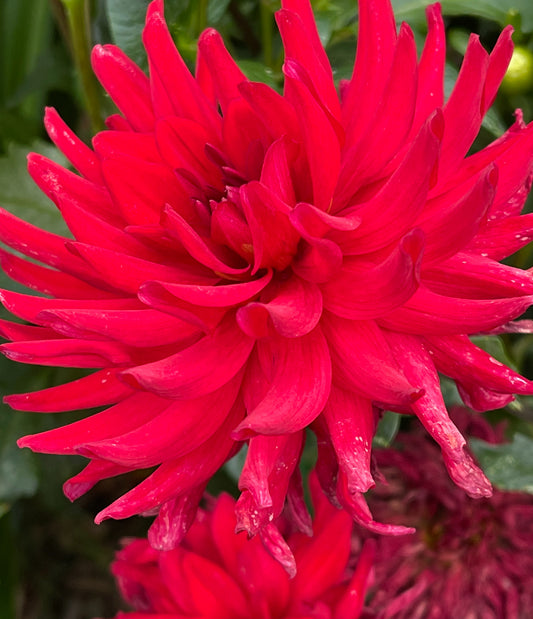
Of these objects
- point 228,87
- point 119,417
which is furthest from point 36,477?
point 228,87

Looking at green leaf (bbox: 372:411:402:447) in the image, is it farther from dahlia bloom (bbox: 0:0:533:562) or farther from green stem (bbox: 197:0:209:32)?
green stem (bbox: 197:0:209:32)

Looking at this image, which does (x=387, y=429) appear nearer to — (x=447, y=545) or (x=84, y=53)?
(x=447, y=545)

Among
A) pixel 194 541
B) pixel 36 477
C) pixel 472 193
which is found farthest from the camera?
pixel 36 477

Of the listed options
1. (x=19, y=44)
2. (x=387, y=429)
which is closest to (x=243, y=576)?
(x=387, y=429)

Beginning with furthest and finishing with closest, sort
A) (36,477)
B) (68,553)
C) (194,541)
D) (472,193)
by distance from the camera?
(68,553)
(36,477)
(194,541)
(472,193)

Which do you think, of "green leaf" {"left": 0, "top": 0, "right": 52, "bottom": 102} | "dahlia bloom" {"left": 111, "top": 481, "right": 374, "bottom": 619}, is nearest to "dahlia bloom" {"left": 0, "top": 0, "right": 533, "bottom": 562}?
"dahlia bloom" {"left": 111, "top": 481, "right": 374, "bottom": 619}

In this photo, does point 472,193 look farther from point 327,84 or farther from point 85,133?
point 85,133
